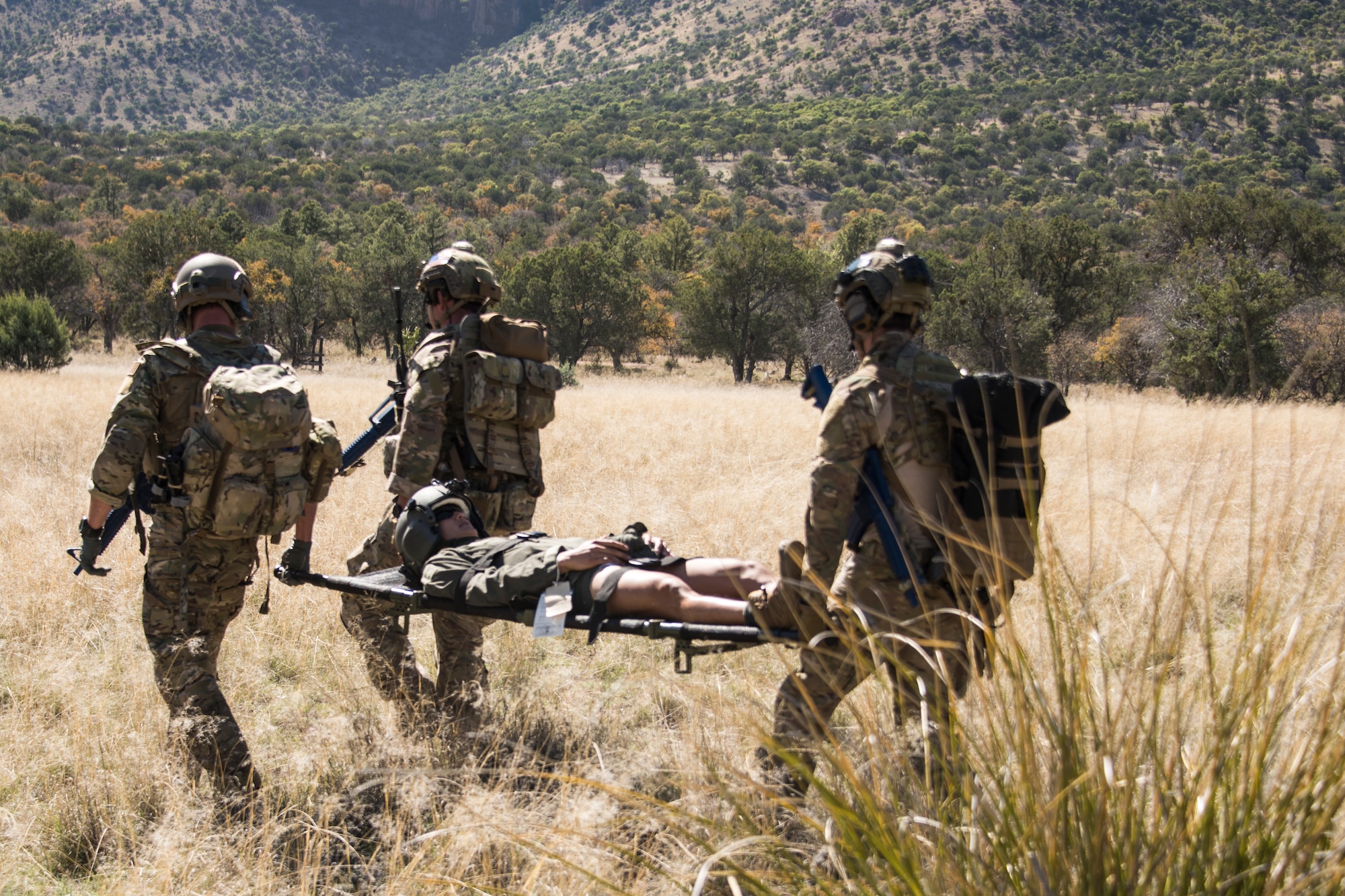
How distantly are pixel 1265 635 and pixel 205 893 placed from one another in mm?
2754

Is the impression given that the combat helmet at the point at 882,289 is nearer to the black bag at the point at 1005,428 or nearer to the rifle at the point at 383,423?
the black bag at the point at 1005,428

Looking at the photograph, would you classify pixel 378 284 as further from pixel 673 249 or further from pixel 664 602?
pixel 664 602

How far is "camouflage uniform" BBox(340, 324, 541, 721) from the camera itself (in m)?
3.81

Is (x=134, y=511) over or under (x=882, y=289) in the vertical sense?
under

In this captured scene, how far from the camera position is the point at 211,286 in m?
3.56

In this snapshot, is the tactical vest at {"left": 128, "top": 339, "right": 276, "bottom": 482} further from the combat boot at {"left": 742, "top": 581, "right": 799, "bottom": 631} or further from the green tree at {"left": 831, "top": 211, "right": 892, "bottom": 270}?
the green tree at {"left": 831, "top": 211, "right": 892, "bottom": 270}

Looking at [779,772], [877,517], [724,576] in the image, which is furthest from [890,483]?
[779,772]

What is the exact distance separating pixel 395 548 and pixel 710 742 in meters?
1.69

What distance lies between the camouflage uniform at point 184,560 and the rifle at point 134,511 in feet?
0.25

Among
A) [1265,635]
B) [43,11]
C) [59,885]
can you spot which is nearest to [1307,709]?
[1265,635]

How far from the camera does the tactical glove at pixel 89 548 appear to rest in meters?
3.35

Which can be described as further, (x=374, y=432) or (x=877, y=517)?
(x=374, y=432)

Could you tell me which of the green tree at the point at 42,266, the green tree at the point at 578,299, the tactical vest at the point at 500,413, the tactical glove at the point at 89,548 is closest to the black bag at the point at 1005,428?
the tactical vest at the point at 500,413

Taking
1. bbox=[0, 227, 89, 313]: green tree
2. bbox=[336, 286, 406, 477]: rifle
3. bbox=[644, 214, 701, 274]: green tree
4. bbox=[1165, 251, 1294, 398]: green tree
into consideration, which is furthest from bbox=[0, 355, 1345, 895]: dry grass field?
bbox=[644, 214, 701, 274]: green tree
